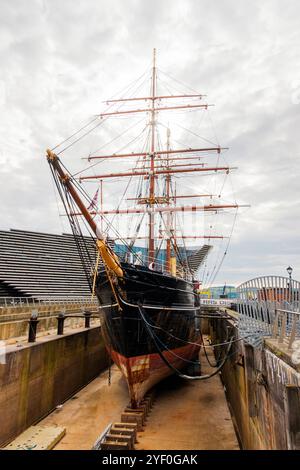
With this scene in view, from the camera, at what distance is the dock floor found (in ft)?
26.1

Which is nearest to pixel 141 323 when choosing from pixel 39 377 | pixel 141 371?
pixel 141 371

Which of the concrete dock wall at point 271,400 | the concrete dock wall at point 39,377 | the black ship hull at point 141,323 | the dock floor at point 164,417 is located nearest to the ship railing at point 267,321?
Answer: the concrete dock wall at point 271,400

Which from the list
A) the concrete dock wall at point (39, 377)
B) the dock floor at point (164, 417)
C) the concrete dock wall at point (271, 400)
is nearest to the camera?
the concrete dock wall at point (271, 400)

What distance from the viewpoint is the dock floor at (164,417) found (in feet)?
26.1

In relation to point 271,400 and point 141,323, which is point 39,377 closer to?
point 141,323

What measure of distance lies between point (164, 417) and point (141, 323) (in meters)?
3.11

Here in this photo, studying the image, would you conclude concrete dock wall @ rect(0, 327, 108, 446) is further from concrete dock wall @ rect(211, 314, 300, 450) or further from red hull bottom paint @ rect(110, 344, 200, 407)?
concrete dock wall @ rect(211, 314, 300, 450)

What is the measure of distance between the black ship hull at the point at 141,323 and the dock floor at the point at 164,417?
1136 mm

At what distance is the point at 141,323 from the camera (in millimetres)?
9438

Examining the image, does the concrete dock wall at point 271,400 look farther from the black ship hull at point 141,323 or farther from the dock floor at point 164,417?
the black ship hull at point 141,323

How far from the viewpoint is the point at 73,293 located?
114 feet

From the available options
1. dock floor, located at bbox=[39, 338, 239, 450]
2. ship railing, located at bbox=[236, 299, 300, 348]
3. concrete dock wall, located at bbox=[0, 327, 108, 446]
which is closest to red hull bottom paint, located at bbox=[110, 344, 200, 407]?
dock floor, located at bbox=[39, 338, 239, 450]
